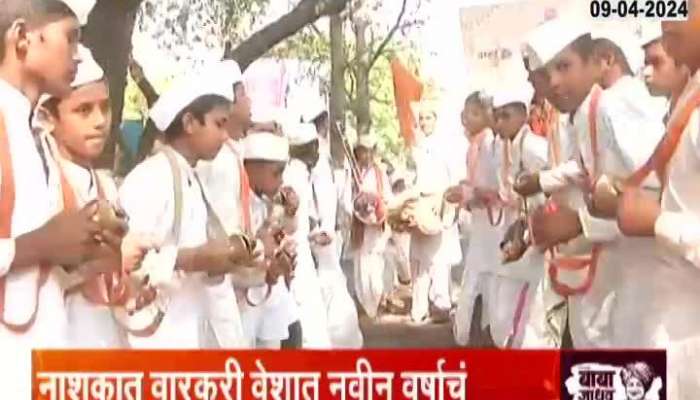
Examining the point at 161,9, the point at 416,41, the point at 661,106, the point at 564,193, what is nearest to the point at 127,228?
the point at 161,9

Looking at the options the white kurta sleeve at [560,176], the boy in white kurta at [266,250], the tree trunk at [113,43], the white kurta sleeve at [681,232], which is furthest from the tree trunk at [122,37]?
the white kurta sleeve at [681,232]

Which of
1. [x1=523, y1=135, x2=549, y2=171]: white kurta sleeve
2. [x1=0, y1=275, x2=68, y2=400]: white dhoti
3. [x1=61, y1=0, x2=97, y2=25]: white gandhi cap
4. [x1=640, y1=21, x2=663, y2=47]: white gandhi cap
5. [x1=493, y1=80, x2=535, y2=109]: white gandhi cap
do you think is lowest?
[x1=0, y1=275, x2=68, y2=400]: white dhoti

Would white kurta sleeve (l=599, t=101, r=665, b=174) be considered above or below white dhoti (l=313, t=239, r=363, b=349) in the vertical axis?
above

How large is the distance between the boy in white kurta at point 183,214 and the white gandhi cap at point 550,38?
360 mm

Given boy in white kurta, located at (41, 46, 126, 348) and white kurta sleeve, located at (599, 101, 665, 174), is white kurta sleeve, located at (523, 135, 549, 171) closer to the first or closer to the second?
white kurta sleeve, located at (599, 101, 665, 174)

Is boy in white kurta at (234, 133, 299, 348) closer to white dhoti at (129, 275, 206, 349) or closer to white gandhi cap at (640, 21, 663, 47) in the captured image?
white dhoti at (129, 275, 206, 349)

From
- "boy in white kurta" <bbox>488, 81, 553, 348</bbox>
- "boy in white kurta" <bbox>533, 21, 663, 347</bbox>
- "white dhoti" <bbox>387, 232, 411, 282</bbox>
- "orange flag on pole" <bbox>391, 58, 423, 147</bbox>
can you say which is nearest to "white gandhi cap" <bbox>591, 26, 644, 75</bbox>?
"boy in white kurta" <bbox>533, 21, 663, 347</bbox>

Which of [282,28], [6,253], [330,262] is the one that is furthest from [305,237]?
[6,253]

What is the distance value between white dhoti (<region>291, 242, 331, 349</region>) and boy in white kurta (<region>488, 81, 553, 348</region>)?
0.65 feet

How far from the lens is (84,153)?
146cm

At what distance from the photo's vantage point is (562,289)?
1468 mm

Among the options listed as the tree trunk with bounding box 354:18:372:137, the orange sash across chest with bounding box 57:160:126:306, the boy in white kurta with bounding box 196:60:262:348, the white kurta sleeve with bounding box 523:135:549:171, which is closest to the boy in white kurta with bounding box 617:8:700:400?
the white kurta sleeve with bounding box 523:135:549:171

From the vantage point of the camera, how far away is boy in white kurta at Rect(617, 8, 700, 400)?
4.75ft

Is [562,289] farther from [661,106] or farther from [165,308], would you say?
[165,308]
